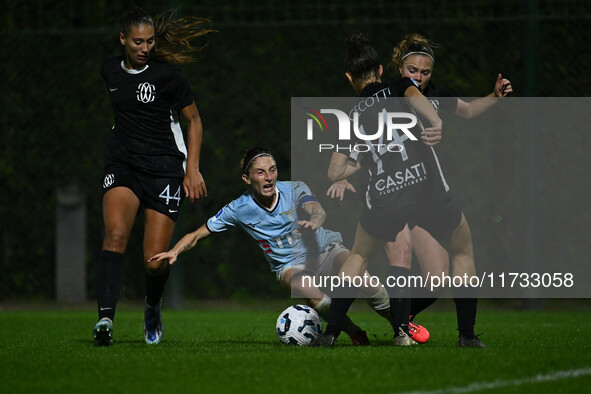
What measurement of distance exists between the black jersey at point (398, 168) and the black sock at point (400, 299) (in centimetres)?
47

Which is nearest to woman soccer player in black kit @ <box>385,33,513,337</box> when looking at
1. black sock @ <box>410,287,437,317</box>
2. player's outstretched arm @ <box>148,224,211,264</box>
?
black sock @ <box>410,287,437,317</box>

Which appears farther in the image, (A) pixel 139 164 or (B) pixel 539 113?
(B) pixel 539 113

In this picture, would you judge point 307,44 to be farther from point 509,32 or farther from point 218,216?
point 218,216

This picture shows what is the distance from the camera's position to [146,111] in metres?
5.78

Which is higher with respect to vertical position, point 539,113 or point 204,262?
point 539,113

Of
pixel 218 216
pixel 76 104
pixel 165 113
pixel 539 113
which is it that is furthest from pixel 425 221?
pixel 76 104

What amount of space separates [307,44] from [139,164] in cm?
400

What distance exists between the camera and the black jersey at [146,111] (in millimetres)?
5727

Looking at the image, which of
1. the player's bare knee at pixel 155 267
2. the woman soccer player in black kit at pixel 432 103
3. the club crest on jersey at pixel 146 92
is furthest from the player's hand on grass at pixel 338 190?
the club crest on jersey at pixel 146 92

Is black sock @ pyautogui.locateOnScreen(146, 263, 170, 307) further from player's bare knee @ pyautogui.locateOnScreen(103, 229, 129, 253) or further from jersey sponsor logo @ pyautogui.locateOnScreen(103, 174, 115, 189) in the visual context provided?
jersey sponsor logo @ pyautogui.locateOnScreen(103, 174, 115, 189)

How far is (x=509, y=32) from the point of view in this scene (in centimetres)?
905

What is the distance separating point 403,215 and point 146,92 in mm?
1851

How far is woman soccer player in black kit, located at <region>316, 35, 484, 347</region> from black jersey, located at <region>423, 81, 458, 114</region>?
13.0 inches

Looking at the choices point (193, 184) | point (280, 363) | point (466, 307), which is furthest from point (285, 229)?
point (280, 363)
